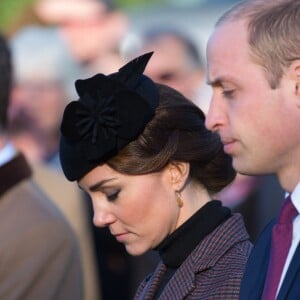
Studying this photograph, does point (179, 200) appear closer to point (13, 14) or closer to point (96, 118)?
point (96, 118)

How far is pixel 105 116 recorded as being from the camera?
112 inches

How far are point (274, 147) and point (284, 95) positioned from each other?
0.12m

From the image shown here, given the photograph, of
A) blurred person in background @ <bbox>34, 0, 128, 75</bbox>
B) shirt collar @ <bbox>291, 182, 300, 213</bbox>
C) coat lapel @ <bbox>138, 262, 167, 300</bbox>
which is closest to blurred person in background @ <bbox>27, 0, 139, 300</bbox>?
blurred person in background @ <bbox>34, 0, 128, 75</bbox>

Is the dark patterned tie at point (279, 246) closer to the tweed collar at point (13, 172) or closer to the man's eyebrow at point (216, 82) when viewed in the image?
the man's eyebrow at point (216, 82)

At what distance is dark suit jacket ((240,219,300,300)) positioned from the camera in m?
2.22

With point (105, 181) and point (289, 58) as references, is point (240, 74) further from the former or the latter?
point (105, 181)

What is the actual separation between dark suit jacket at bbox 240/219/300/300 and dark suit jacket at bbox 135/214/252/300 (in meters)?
0.18

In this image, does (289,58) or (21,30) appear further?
(21,30)

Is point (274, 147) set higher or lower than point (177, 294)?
higher

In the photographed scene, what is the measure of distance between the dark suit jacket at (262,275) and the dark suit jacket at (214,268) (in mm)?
179

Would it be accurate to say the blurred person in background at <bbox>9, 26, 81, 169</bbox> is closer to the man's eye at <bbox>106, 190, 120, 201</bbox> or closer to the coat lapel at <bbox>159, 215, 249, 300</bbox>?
the man's eye at <bbox>106, 190, 120, 201</bbox>

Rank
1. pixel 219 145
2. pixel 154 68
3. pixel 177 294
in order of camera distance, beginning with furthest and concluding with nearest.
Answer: pixel 154 68 < pixel 219 145 < pixel 177 294

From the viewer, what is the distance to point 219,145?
3.05 m

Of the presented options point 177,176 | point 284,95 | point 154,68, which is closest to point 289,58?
point 284,95
